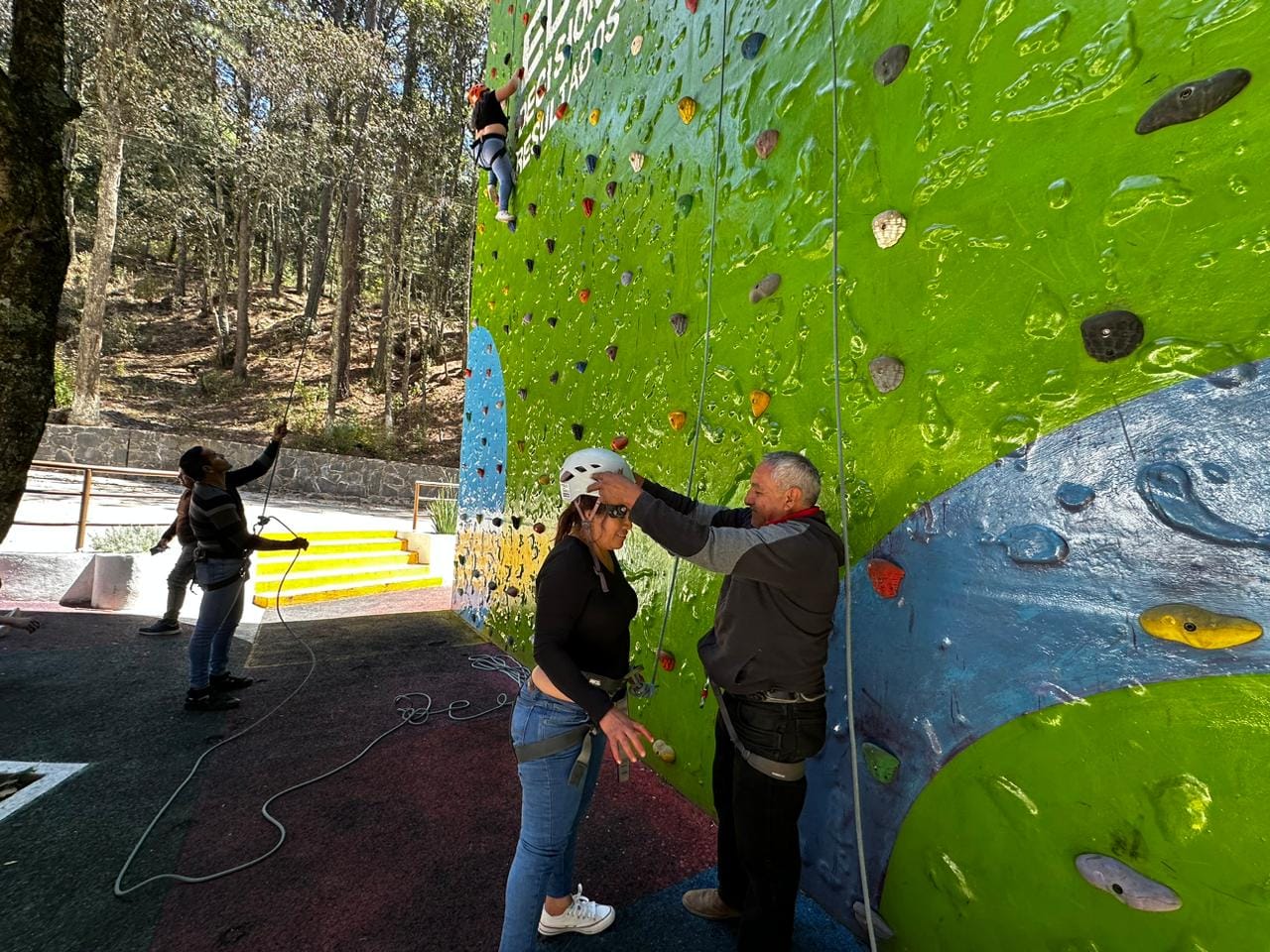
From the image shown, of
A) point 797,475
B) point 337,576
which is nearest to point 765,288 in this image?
point 797,475

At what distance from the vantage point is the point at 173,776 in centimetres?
296

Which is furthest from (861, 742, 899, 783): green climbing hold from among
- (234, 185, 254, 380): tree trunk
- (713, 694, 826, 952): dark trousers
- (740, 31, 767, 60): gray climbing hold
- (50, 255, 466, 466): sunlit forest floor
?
(234, 185, 254, 380): tree trunk

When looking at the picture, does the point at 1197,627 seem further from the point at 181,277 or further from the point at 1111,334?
the point at 181,277

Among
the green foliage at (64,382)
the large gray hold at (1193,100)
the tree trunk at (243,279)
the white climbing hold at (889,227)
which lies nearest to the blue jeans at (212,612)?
the white climbing hold at (889,227)

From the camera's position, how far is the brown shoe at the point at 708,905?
2156mm

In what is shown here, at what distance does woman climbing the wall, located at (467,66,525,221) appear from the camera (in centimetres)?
530

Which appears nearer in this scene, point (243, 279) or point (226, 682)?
point (226, 682)

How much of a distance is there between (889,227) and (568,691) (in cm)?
177

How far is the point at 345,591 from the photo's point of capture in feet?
24.2

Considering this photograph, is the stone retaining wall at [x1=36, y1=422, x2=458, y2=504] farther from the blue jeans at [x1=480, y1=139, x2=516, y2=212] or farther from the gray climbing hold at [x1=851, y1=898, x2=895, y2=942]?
the gray climbing hold at [x1=851, y1=898, x2=895, y2=942]

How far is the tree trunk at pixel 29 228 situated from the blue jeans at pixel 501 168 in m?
3.01

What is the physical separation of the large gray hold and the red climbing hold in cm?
128

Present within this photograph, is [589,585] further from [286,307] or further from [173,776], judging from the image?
[286,307]

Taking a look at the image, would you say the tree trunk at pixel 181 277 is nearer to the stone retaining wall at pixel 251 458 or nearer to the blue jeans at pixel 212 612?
the stone retaining wall at pixel 251 458
